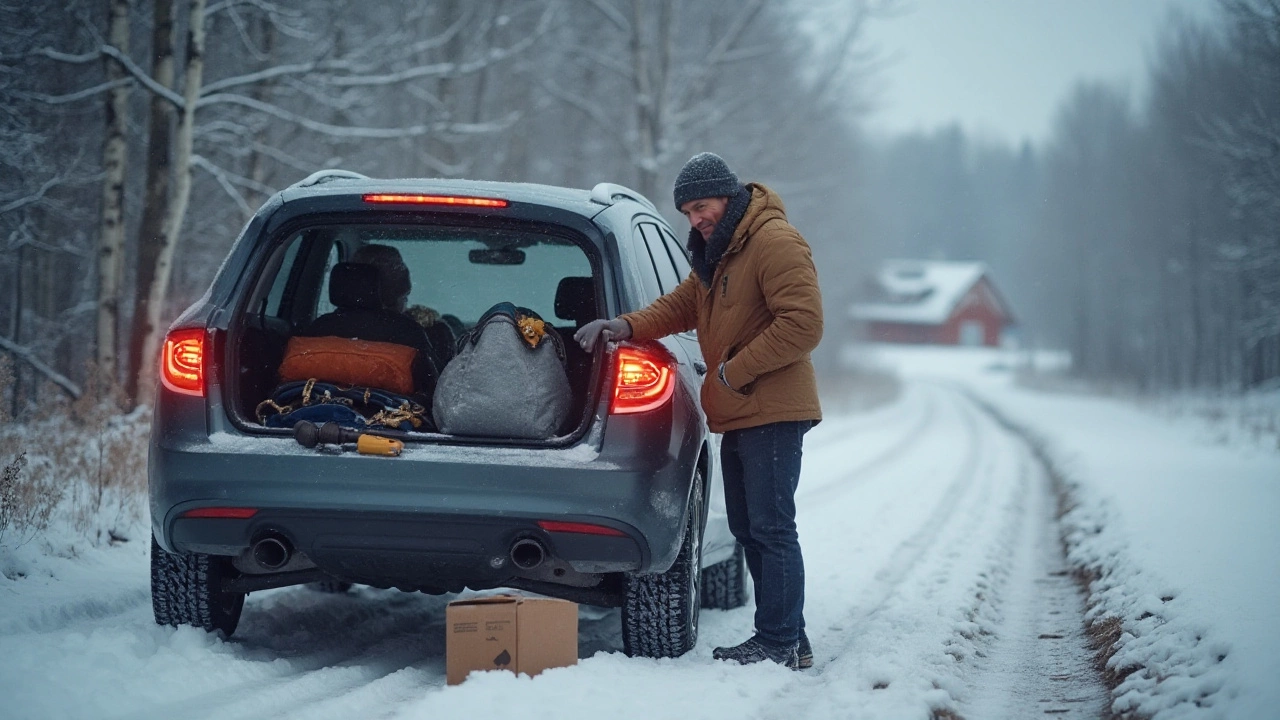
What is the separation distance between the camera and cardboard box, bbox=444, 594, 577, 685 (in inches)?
177

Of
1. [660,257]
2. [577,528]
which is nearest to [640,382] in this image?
[577,528]

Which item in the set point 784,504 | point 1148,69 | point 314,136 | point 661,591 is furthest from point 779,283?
point 1148,69

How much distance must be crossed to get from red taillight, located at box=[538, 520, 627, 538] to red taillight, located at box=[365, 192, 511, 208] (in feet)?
4.26

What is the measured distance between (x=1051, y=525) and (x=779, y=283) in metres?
6.92

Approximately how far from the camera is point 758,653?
5086 mm

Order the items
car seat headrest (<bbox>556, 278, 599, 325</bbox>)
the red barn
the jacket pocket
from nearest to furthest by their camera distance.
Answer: the jacket pocket
car seat headrest (<bbox>556, 278, 599, 325</bbox>)
the red barn

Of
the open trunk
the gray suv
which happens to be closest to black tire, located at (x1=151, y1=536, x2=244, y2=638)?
the gray suv

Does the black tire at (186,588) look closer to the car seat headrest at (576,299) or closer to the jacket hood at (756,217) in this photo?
the car seat headrest at (576,299)

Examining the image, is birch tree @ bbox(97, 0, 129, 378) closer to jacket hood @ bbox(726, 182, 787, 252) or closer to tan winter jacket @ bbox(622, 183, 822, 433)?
tan winter jacket @ bbox(622, 183, 822, 433)

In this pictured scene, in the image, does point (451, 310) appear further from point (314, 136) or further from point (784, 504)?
point (314, 136)

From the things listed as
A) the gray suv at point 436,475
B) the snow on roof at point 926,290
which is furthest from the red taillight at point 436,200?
the snow on roof at point 926,290

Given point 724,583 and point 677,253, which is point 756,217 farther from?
point 724,583

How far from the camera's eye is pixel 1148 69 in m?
44.0

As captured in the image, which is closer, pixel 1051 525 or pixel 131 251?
pixel 1051 525
